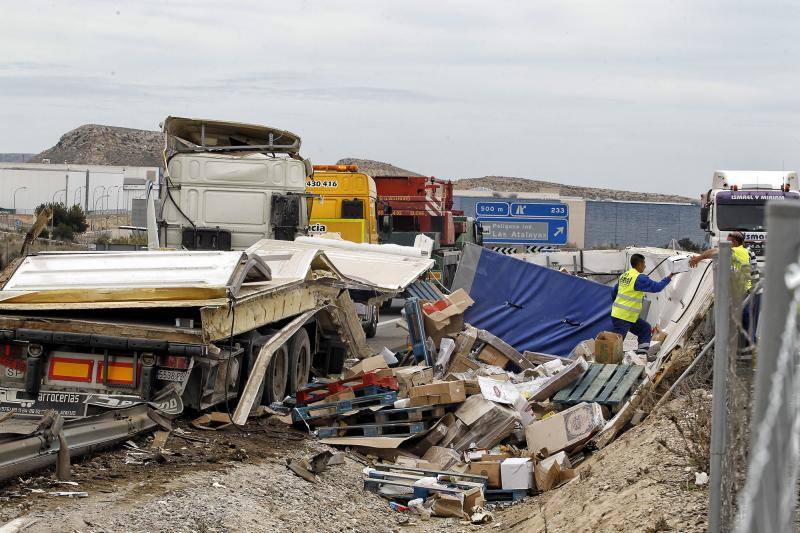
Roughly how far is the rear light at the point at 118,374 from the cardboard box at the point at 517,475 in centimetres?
298

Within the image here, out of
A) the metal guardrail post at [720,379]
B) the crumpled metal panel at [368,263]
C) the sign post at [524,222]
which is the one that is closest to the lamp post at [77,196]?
the sign post at [524,222]

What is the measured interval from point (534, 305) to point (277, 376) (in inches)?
314

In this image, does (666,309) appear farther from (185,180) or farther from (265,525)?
(265,525)

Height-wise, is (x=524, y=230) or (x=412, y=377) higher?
(x=524, y=230)

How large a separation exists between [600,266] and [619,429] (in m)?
17.8

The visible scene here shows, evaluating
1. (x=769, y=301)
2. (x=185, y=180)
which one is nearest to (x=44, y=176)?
(x=185, y=180)

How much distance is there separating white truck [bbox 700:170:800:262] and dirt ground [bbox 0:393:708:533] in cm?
1769

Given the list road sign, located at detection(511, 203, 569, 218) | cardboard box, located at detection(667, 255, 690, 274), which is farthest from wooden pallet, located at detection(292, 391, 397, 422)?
road sign, located at detection(511, 203, 569, 218)

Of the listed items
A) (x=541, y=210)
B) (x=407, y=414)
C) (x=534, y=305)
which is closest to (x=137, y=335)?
(x=407, y=414)

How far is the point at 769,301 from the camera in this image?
8.46 ft

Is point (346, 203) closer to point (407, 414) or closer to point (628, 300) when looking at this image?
point (628, 300)

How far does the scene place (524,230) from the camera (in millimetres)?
34938

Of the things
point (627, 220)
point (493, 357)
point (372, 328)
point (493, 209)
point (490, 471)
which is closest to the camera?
point (490, 471)

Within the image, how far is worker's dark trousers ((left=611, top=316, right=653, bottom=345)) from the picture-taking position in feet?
48.8
